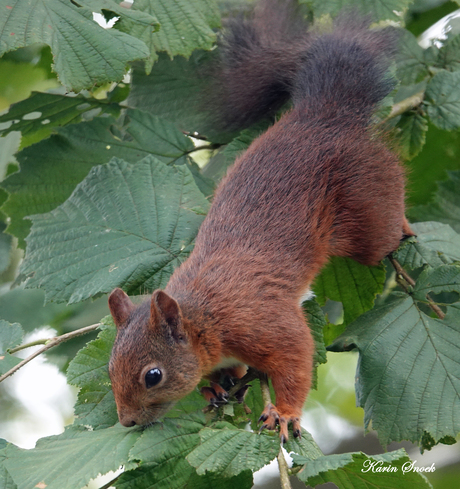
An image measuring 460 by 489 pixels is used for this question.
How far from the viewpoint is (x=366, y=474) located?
1.48 meters

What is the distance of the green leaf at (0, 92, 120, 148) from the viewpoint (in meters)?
2.48

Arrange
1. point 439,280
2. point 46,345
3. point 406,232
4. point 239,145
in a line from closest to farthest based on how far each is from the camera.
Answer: point 46,345
point 439,280
point 406,232
point 239,145

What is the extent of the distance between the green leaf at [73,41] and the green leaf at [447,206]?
Result: 165 centimetres

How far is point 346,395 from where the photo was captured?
3662 mm

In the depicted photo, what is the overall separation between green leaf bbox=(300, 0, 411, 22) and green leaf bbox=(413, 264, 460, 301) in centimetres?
110

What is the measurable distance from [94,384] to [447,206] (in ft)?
6.30

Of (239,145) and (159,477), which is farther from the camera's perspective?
(239,145)

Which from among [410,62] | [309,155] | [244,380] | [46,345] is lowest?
[244,380]

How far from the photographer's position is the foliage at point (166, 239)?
4.85 ft

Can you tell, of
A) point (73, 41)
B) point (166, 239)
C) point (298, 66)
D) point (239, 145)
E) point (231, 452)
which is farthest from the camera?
point (298, 66)

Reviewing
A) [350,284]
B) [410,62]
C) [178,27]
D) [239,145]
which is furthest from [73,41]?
[410,62]

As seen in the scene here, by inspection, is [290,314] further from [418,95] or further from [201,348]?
[418,95]

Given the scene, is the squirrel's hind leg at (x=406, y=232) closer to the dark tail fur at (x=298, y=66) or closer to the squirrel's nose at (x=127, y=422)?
the dark tail fur at (x=298, y=66)

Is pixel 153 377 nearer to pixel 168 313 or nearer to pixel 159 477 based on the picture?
pixel 168 313
